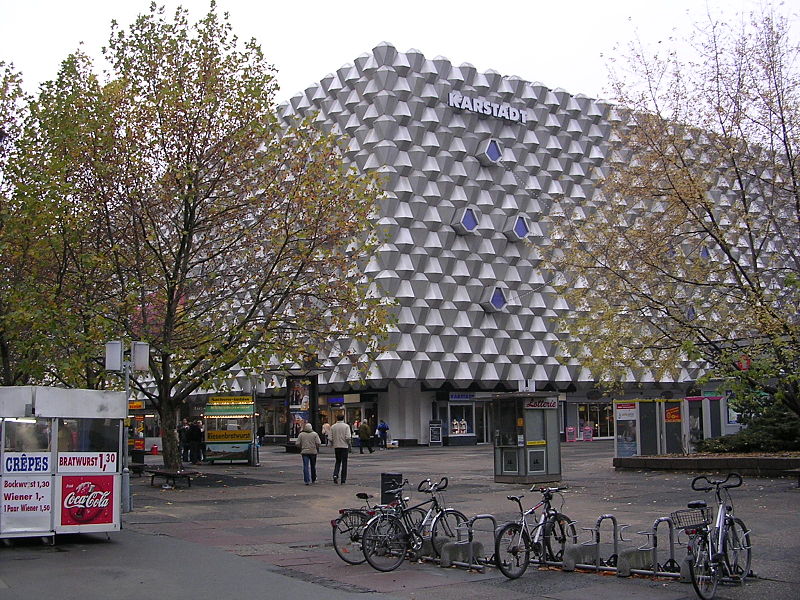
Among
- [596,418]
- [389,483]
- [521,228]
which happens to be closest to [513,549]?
[389,483]

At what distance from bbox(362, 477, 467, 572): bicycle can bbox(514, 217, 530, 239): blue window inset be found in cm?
4615

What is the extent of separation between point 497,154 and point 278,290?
110 ft

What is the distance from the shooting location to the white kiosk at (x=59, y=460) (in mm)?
13703

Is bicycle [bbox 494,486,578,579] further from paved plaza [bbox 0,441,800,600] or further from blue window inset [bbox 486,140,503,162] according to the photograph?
blue window inset [bbox 486,140,503,162]

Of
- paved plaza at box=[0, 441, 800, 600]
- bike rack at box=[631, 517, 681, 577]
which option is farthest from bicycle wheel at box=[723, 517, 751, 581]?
bike rack at box=[631, 517, 681, 577]

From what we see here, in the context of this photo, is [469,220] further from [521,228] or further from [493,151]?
[493,151]

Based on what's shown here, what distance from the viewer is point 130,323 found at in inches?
1033

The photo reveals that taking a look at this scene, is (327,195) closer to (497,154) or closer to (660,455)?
(660,455)

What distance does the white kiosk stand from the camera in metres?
13.7

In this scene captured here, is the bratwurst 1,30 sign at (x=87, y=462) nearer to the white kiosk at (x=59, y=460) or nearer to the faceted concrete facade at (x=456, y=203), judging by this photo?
the white kiosk at (x=59, y=460)

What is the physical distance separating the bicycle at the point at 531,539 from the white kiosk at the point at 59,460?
6.61 meters

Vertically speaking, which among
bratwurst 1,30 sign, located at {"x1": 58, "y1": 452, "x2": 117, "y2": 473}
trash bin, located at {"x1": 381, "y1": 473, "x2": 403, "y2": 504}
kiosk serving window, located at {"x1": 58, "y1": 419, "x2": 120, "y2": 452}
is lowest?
trash bin, located at {"x1": 381, "y1": 473, "x2": 403, "y2": 504}

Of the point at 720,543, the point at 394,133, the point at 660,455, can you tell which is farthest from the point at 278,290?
the point at 394,133

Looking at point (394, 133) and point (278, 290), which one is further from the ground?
point (394, 133)
